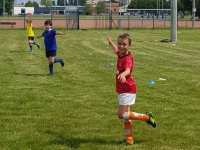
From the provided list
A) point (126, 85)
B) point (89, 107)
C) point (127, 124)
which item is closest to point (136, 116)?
point (127, 124)

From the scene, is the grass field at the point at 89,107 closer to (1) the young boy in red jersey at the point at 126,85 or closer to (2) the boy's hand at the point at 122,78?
(1) the young boy in red jersey at the point at 126,85

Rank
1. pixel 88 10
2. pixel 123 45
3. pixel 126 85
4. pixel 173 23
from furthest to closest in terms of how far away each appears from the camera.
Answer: pixel 88 10 → pixel 173 23 → pixel 126 85 → pixel 123 45

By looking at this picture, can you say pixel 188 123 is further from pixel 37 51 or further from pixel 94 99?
pixel 37 51

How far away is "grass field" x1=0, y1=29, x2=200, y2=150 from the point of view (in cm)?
744

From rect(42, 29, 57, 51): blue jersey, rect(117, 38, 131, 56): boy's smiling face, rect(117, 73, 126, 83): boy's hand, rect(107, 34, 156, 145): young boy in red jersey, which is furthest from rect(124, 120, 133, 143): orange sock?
rect(42, 29, 57, 51): blue jersey

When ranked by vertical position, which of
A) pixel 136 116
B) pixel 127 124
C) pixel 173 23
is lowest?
pixel 127 124

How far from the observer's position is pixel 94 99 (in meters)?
10.9

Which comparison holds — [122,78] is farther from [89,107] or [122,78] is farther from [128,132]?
[89,107]

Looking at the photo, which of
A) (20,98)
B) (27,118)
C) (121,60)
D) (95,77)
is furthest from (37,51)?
(121,60)

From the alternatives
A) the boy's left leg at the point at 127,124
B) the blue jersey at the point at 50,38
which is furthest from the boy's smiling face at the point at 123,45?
the blue jersey at the point at 50,38

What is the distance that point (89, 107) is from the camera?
10039 mm

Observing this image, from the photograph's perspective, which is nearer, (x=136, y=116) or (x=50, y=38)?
(x=136, y=116)

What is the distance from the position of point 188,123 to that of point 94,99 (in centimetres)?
291

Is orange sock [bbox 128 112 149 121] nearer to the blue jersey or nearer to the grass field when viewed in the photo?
the grass field
